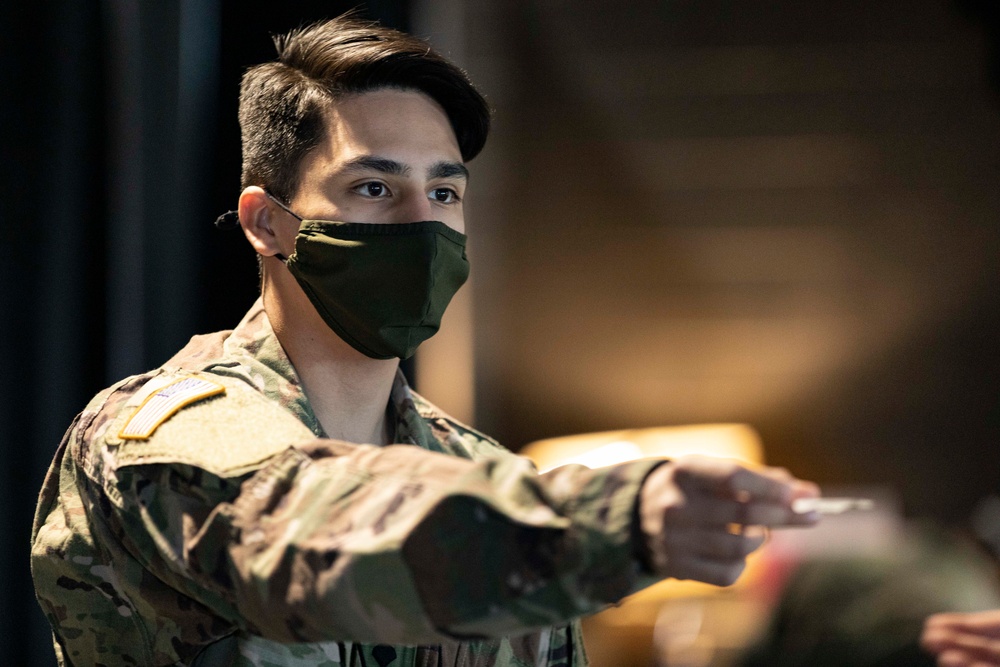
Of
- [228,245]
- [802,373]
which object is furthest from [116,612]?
[802,373]

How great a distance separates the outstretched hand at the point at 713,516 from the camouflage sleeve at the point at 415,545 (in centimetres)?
3

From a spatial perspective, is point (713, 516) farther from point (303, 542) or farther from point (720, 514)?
point (303, 542)

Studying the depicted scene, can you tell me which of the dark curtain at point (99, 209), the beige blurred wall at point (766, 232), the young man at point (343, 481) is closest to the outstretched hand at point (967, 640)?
the young man at point (343, 481)

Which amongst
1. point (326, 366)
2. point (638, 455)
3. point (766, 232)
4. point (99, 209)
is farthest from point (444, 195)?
point (766, 232)

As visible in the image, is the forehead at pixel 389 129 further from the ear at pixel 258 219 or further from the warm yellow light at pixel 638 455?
the warm yellow light at pixel 638 455

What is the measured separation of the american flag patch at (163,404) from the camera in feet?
3.72

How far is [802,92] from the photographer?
11.1 feet

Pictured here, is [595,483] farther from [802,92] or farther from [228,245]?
[802,92]

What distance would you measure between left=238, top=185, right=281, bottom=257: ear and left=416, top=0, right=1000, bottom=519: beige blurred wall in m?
1.70

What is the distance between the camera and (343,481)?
0.93m

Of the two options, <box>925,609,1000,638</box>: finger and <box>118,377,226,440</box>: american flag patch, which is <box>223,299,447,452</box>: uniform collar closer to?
<box>118,377,226,440</box>: american flag patch

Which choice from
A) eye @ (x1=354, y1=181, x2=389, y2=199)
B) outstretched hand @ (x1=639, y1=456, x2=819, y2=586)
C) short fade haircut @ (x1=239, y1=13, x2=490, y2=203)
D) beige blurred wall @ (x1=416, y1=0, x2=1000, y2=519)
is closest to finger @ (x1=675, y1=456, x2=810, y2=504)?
outstretched hand @ (x1=639, y1=456, x2=819, y2=586)

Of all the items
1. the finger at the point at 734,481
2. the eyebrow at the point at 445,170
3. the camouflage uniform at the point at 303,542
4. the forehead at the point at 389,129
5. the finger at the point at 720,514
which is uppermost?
the forehead at the point at 389,129

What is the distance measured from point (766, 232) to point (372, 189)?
2079 millimetres
